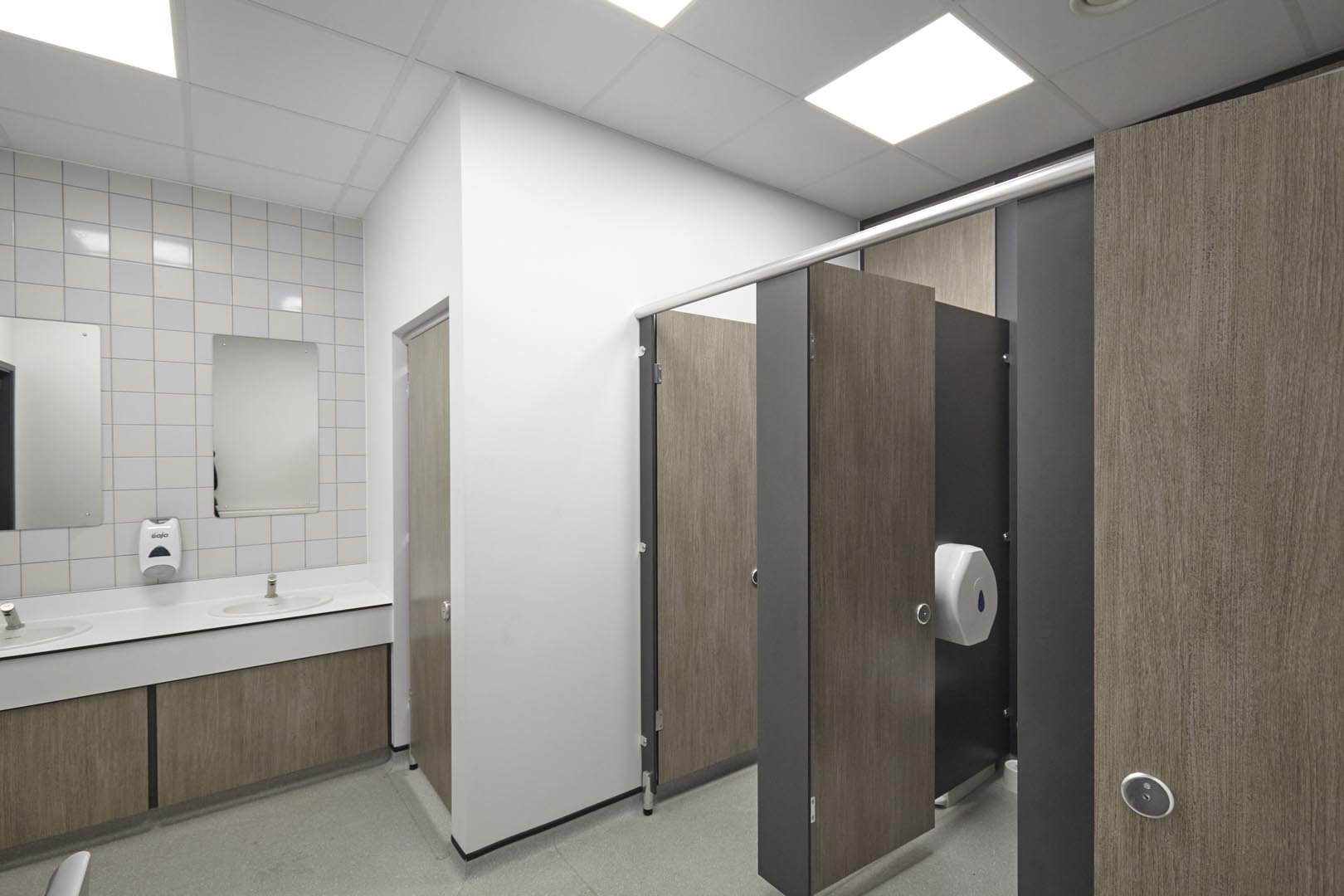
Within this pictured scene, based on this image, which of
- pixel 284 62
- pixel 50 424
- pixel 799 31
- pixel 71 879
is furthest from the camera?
pixel 50 424

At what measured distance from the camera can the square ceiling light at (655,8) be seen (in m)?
1.75

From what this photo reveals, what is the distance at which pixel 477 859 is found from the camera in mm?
2094

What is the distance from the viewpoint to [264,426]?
3027 mm

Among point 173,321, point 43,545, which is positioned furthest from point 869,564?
point 43,545

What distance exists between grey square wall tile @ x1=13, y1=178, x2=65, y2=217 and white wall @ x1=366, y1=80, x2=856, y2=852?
4.56ft

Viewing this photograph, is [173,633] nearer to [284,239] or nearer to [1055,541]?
[284,239]

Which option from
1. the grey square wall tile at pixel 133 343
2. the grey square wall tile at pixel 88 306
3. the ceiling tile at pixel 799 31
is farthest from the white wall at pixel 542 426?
the grey square wall tile at pixel 88 306

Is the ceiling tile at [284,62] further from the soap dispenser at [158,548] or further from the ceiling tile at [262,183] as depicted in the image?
the soap dispenser at [158,548]

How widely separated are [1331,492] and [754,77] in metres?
1.94

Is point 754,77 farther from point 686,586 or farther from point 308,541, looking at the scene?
point 308,541

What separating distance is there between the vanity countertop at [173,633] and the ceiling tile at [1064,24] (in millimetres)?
3201

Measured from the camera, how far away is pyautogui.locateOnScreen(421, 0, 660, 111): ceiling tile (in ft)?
5.81

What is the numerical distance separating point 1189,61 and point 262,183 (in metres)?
3.65

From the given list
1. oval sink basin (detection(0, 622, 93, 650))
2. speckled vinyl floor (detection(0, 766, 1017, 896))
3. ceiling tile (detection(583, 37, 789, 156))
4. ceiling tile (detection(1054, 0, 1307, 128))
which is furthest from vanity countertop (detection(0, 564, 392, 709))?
ceiling tile (detection(1054, 0, 1307, 128))
